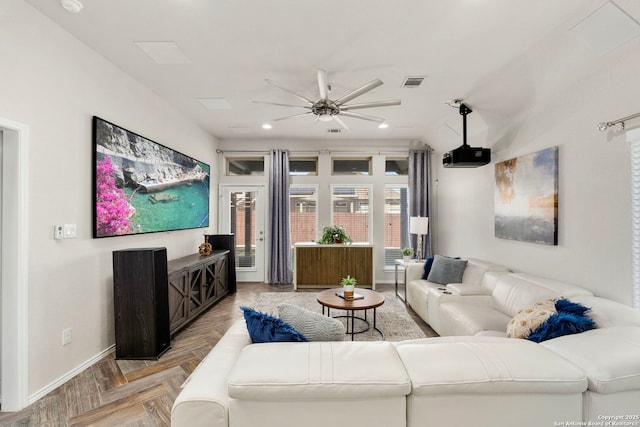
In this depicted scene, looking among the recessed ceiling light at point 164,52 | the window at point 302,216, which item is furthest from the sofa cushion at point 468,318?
the recessed ceiling light at point 164,52

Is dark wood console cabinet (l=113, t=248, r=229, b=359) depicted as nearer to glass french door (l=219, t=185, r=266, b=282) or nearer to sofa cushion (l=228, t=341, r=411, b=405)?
sofa cushion (l=228, t=341, r=411, b=405)

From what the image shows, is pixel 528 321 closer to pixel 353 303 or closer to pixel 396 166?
pixel 353 303

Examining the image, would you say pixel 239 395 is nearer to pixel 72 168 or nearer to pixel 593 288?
pixel 72 168

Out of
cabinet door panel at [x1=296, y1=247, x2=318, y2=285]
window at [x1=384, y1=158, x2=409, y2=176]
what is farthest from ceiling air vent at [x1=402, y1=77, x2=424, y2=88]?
cabinet door panel at [x1=296, y1=247, x2=318, y2=285]

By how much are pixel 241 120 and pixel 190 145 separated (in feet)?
2.99

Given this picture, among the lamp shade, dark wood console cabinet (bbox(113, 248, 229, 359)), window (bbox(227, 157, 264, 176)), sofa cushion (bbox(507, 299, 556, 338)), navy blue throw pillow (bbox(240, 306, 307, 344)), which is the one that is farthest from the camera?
window (bbox(227, 157, 264, 176))

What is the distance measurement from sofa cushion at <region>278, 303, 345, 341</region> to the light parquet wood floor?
1.20 meters

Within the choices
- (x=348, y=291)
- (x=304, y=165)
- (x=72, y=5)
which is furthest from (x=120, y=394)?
(x=304, y=165)

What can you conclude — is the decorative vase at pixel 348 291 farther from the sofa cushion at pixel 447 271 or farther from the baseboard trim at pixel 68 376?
the baseboard trim at pixel 68 376

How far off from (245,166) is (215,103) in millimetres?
2184

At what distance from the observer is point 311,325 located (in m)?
1.70

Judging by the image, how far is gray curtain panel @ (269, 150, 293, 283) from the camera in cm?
587

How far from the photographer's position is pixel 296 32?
2.50 meters

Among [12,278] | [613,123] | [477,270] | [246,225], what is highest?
[613,123]
